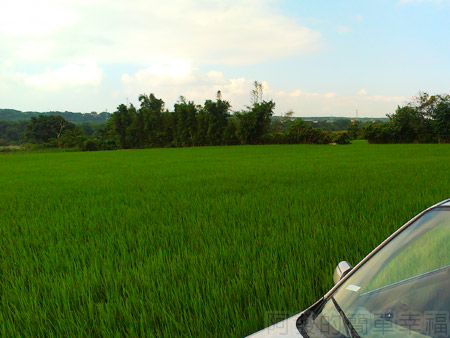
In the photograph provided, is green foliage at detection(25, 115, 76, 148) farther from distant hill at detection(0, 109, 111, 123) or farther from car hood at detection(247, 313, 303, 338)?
car hood at detection(247, 313, 303, 338)

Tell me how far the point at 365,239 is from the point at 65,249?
3.10m

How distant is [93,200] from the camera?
6613 millimetres

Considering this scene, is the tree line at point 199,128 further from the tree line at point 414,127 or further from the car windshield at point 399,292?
the car windshield at point 399,292

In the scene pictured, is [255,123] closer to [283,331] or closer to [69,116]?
[283,331]

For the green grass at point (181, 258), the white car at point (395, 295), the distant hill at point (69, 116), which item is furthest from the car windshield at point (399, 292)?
the distant hill at point (69, 116)

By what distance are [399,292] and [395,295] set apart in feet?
0.07

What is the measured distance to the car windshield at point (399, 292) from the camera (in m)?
0.87

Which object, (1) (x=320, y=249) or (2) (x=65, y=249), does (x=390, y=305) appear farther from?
(2) (x=65, y=249)

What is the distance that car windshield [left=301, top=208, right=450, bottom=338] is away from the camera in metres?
0.87

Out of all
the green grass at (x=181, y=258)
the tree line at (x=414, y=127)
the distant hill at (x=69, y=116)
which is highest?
the distant hill at (x=69, y=116)

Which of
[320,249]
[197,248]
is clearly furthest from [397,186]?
[197,248]

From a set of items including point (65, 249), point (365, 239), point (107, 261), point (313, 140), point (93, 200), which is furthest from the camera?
point (313, 140)

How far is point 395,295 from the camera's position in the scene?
1.02 metres

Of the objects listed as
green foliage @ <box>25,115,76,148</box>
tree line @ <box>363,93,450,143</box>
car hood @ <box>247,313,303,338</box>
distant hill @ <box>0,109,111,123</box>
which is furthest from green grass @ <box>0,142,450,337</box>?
distant hill @ <box>0,109,111,123</box>
